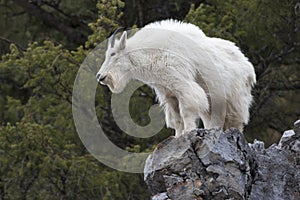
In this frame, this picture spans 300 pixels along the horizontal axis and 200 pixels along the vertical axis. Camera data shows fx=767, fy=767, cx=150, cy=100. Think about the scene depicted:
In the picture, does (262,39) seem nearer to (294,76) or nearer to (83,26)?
(294,76)

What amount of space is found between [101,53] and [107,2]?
112 centimetres

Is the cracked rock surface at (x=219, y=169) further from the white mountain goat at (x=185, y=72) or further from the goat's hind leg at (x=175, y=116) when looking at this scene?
the goat's hind leg at (x=175, y=116)

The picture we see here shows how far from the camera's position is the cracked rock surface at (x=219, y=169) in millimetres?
7746

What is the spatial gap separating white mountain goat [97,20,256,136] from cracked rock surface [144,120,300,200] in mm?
937

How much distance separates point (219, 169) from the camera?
7.86 metres

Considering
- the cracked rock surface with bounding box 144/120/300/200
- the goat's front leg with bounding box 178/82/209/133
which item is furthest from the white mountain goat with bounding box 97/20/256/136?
the cracked rock surface with bounding box 144/120/300/200

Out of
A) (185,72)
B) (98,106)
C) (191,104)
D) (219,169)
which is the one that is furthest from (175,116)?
(98,106)

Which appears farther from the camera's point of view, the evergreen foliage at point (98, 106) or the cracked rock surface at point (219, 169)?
the evergreen foliage at point (98, 106)

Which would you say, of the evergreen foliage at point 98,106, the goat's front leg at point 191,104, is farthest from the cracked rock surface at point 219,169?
the evergreen foliage at point 98,106

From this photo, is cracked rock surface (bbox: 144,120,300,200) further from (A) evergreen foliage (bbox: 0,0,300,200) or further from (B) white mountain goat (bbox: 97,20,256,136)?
(A) evergreen foliage (bbox: 0,0,300,200)

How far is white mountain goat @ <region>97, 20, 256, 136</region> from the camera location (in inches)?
360

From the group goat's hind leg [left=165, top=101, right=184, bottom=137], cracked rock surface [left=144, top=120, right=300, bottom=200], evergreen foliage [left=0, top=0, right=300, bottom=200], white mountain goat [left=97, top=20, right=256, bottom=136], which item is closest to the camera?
cracked rock surface [left=144, top=120, right=300, bottom=200]

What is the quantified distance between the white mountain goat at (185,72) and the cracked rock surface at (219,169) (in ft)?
3.07

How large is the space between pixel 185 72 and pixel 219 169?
5.54 feet
